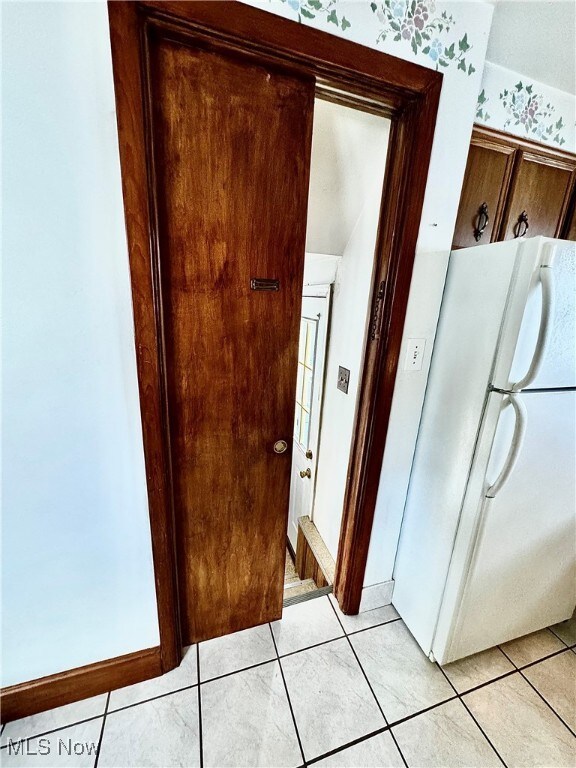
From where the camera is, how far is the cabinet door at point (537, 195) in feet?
4.56

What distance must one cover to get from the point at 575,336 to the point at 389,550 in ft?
3.87

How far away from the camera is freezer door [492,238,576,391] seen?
946 mm

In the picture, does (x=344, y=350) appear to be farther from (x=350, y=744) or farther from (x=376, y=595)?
(x=350, y=744)

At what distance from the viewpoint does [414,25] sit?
0.98 m

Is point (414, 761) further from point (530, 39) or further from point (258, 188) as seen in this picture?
point (530, 39)

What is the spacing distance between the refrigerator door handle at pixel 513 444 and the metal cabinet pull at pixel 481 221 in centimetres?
77

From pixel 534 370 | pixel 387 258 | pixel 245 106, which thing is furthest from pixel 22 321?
pixel 534 370

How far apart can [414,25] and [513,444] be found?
4.49ft

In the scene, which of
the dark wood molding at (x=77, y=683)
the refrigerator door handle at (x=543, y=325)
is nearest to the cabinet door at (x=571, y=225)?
the refrigerator door handle at (x=543, y=325)

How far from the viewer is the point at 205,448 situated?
3.78 ft

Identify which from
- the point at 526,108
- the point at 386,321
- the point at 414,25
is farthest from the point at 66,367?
the point at 526,108

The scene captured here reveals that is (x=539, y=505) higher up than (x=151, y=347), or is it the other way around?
(x=151, y=347)

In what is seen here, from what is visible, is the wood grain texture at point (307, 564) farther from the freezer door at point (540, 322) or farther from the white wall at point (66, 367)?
the freezer door at point (540, 322)

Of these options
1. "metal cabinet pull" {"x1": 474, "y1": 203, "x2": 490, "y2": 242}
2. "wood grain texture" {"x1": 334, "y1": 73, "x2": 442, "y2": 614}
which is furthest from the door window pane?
"metal cabinet pull" {"x1": 474, "y1": 203, "x2": 490, "y2": 242}
